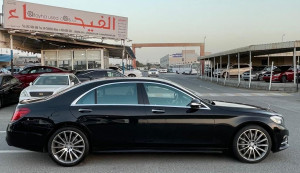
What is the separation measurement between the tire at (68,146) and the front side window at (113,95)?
1.86 ft

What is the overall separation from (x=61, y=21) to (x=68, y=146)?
19538 millimetres

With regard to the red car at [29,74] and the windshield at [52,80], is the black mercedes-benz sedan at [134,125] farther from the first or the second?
the red car at [29,74]

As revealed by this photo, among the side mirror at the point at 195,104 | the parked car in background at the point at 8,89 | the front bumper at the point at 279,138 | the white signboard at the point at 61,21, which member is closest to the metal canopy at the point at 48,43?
the white signboard at the point at 61,21

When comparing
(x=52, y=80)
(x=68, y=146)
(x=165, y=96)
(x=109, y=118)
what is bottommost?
(x=68, y=146)

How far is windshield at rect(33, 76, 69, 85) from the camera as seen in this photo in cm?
1105

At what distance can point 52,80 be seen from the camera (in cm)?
1121

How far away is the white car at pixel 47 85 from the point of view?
985 cm

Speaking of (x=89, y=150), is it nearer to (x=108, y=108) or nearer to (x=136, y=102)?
(x=108, y=108)

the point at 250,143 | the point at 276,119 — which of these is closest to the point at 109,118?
the point at 250,143

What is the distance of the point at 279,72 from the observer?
25078mm

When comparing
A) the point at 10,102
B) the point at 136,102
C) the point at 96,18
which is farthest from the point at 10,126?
the point at 96,18

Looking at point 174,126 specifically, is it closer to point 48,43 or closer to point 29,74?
point 29,74

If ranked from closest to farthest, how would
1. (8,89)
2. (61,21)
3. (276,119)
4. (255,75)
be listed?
(276,119) → (8,89) → (61,21) → (255,75)

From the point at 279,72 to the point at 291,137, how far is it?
20.3 metres
